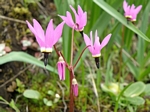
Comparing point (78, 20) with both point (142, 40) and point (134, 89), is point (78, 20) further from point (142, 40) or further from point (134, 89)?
point (142, 40)

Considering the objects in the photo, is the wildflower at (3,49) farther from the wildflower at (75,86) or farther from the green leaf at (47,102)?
the wildflower at (75,86)

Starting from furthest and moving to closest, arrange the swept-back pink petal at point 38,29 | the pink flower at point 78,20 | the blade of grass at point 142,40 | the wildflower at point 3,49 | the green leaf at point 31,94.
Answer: the blade of grass at point 142,40, the wildflower at point 3,49, the green leaf at point 31,94, the pink flower at point 78,20, the swept-back pink petal at point 38,29

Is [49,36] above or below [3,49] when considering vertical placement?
below

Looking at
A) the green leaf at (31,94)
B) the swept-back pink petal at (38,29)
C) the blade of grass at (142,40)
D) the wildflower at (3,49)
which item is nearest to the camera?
the swept-back pink petal at (38,29)

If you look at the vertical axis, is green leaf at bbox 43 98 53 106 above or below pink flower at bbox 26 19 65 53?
below

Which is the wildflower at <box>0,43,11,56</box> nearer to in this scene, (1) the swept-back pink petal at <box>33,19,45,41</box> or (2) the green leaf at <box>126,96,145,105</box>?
(1) the swept-back pink petal at <box>33,19,45,41</box>

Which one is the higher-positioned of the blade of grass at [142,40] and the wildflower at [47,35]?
the blade of grass at [142,40]

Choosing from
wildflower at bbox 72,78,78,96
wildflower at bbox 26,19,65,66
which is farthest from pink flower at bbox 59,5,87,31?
wildflower at bbox 72,78,78,96

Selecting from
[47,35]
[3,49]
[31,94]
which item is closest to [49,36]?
[47,35]

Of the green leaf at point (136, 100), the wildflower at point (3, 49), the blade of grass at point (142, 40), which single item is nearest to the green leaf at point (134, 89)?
the green leaf at point (136, 100)
